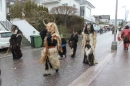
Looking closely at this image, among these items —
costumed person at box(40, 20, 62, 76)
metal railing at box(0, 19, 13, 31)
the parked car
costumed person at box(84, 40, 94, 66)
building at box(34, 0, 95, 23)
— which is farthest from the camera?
building at box(34, 0, 95, 23)

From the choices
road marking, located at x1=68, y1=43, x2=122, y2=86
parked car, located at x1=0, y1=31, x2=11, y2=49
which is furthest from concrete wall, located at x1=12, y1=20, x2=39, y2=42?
road marking, located at x1=68, y1=43, x2=122, y2=86

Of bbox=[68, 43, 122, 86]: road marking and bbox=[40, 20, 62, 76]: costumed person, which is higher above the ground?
bbox=[40, 20, 62, 76]: costumed person

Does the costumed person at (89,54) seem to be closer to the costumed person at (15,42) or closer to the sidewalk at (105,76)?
the sidewalk at (105,76)

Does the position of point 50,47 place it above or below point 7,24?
below

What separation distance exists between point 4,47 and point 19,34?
3249 millimetres

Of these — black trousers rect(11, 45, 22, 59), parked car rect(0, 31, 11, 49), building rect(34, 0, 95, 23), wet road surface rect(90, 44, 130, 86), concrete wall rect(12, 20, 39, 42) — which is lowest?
wet road surface rect(90, 44, 130, 86)

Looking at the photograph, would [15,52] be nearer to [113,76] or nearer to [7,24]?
[113,76]

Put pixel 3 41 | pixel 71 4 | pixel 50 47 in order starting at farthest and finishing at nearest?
1. pixel 71 4
2. pixel 3 41
3. pixel 50 47

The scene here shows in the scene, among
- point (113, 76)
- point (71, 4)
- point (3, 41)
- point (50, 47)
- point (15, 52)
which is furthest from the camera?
point (71, 4)

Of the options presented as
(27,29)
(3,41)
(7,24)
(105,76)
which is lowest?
(105,76)

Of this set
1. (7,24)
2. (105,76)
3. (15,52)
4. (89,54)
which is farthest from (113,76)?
(7,24)

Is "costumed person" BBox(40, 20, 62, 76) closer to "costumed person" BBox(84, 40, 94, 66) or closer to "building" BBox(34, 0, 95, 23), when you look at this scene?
"costumed person" BBox(84, 40, 94, 66)

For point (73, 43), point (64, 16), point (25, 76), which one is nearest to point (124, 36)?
point (73, 43)

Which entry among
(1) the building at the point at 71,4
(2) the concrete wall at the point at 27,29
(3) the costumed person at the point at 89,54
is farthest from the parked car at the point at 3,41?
(1) the building at the point at 71,4
